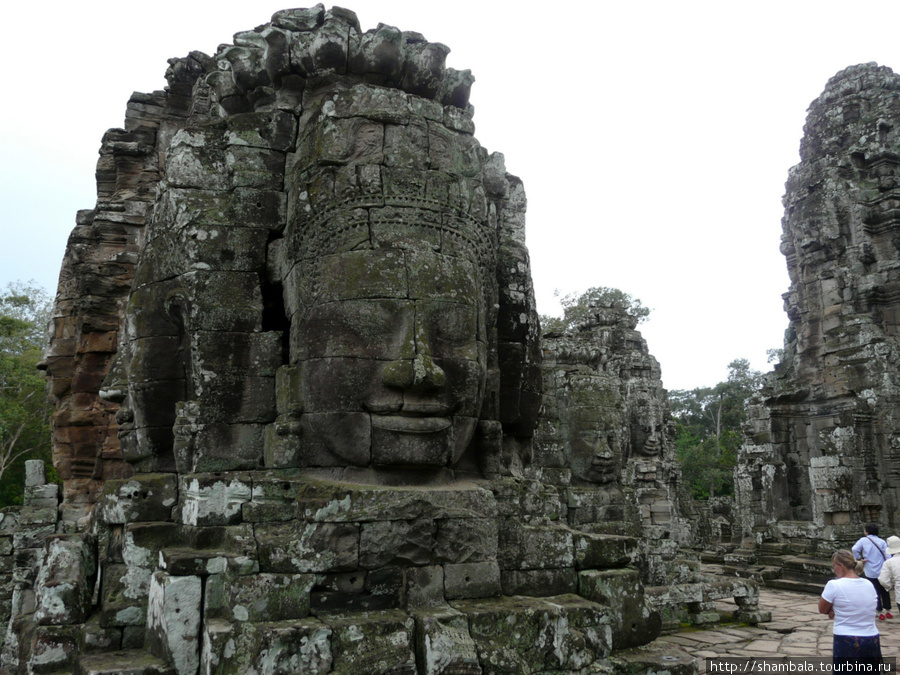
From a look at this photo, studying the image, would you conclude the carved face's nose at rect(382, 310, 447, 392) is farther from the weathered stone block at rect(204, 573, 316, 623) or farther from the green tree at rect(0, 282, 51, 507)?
the green tree at rect(0, 282, 51, 507)

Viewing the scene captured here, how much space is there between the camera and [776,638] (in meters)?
8.44

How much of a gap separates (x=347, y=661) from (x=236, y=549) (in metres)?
0.86

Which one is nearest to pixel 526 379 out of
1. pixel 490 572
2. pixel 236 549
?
pixel 490 572

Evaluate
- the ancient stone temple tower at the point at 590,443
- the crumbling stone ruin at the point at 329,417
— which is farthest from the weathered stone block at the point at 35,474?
the ancient stone temple tower at the point at 590,443

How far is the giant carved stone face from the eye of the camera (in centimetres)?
412

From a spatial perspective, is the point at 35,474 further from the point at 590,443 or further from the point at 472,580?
the point at 472,580

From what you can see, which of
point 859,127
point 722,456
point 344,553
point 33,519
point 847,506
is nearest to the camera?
point 344,553

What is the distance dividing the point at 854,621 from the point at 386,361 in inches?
152

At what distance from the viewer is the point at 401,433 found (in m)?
4.11

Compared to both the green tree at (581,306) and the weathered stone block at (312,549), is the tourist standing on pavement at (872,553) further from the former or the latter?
the green tree at (581,306)

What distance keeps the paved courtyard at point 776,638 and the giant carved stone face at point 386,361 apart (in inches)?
162

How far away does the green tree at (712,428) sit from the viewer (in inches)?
1591

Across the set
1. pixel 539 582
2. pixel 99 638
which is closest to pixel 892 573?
pixel 539 582

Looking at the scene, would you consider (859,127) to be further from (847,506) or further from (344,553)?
(344,553)
